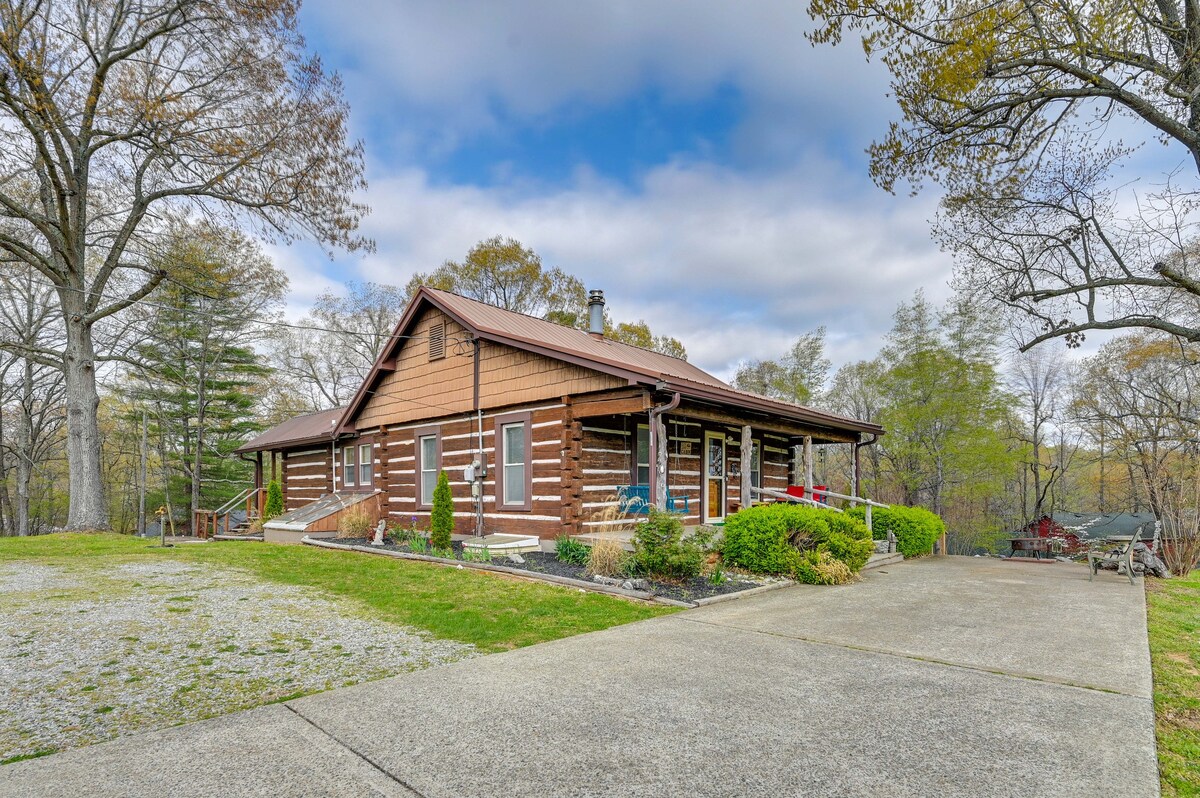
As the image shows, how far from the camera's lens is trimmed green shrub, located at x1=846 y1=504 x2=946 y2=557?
13359 mm

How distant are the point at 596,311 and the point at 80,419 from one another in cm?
1363

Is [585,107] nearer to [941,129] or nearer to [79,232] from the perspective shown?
[941,129]

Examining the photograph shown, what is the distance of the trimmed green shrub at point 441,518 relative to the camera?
11.9 meters

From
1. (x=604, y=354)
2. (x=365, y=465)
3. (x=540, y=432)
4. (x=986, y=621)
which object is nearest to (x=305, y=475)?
(x=365, y=465)

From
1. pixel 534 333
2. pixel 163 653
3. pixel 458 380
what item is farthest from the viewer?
pixel 534 333

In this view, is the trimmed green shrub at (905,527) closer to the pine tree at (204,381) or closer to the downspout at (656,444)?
the downspout at (656,444)

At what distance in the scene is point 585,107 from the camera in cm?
1566

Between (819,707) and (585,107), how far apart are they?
1524cm

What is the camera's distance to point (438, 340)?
47.6 ft

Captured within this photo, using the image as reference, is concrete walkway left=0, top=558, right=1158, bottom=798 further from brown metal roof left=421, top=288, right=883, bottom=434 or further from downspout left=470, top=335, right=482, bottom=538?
downspout left=470, top=335, right=482, bottom=538

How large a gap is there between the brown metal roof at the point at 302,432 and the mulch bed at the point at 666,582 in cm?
938

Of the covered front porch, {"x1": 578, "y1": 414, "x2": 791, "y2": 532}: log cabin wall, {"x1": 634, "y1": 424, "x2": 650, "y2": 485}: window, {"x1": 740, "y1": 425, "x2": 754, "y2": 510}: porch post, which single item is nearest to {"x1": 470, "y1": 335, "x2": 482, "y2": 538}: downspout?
the covered front porch

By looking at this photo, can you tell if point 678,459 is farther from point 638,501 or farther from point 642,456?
point 638,501

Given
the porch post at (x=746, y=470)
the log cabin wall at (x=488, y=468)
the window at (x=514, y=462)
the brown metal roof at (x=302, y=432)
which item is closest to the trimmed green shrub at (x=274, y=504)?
the brown metal roof at (x=302, y=432)
